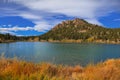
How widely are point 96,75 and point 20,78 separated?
2898 mm

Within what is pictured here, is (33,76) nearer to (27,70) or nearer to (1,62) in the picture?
(27,70)

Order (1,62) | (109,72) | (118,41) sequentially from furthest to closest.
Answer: (118,41)
(1,62)
(109,72)

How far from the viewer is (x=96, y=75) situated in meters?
8.43

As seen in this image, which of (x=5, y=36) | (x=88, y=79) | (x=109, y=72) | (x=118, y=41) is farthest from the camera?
(x=118, y=41)

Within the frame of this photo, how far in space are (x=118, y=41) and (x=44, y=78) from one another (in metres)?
199

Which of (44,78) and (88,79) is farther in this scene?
(88,79)

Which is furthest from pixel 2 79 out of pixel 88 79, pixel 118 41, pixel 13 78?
pixel 118 41

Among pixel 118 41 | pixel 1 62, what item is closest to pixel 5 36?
pixel 118 41

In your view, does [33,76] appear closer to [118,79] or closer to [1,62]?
[118,79]

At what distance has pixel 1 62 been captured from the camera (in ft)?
34.6

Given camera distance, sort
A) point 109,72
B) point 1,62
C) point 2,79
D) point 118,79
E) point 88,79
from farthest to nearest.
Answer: point 1,62 < point 109,72 < point 118,79 < point 88,79 < point 2,79

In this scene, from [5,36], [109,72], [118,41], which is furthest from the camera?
[118,41]

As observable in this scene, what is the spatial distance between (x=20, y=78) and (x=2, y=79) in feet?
1.55

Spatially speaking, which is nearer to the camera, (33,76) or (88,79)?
Result: (33,76)
